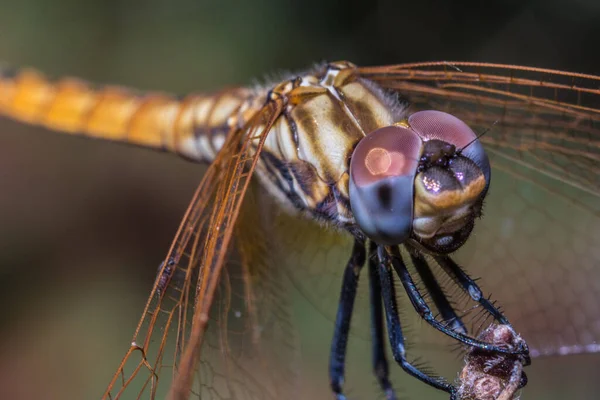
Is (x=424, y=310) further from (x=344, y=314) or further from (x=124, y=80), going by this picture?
(x=124, y=80)

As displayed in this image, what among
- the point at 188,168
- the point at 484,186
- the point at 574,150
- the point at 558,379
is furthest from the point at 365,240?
the point at 188,168

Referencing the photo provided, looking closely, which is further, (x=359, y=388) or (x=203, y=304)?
(x=359, y=388)

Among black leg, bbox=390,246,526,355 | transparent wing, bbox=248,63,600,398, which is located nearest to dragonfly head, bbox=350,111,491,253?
black leg, bbox=390,246,526,355

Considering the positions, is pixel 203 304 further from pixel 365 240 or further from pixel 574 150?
pixel 574 150

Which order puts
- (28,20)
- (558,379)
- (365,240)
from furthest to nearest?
(28,20), (558,379), (365,240)

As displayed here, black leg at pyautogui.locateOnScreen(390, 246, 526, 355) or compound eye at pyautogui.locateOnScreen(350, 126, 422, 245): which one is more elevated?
compound eye at pyautogui.locateOnScreen(350, 126, 422, 245)

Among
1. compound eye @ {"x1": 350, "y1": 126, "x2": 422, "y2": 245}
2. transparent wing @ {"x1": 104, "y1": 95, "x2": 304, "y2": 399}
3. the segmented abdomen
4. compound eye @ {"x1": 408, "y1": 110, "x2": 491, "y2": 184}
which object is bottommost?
transparent wing @ {"x1": 104, "y1": 95, "x2": 304, "y2": 399}

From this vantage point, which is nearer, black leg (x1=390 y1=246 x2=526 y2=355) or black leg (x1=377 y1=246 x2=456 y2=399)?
black leg (x1=390 y1=246 x2=526 y2=355)

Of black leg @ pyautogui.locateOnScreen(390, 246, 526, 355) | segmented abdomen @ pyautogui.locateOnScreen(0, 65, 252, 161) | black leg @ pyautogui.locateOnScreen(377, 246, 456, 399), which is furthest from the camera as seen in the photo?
segmented abdomen @ pyautogui.locateOnScreen(0, 65, 252, 161)

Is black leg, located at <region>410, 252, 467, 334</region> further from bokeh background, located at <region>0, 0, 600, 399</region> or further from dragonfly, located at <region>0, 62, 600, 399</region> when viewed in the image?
bokeh background, located at <region>0, 0, 600, 399</region>
